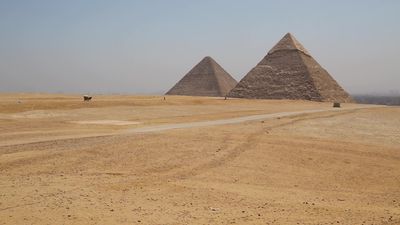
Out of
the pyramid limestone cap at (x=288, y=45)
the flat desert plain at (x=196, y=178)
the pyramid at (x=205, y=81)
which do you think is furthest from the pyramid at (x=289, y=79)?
the flat desert plain at (x=196, y=178)

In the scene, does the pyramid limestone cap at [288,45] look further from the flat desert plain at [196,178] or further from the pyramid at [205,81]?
the flat desert plain at [196,178]

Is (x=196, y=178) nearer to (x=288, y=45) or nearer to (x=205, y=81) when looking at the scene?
(x=288, y=45)

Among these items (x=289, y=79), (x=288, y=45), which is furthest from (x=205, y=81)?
(x=289, y=79)

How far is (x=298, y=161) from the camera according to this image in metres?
12.3

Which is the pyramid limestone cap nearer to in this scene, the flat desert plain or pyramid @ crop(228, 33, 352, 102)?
pyramid @ crop(228, 33, 352, 102)

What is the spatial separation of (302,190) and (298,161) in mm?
3075

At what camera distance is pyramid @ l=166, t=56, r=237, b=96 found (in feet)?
290

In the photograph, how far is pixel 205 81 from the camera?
90875 mm

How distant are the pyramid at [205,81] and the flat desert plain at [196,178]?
7150cm

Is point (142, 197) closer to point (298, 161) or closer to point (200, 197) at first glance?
point (200, 197)

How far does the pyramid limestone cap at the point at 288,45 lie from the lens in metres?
78.6

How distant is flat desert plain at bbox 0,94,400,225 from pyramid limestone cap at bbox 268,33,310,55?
6362cm

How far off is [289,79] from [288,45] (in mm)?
9020

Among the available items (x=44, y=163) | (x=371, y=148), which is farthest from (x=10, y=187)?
(x=371, y=148)
